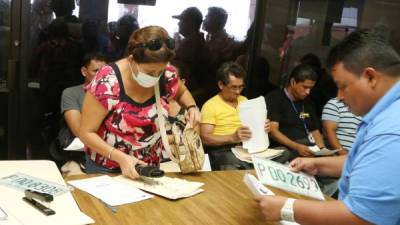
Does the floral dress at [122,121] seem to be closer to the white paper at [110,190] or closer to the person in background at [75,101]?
the white paper at [110,190]

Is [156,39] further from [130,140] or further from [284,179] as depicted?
[284,179]

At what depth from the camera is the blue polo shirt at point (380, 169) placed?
106 cm

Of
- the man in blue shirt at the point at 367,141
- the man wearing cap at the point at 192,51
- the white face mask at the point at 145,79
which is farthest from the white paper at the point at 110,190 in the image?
the man wearing cap at the point at 192,51

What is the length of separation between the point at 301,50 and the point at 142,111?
2.62m

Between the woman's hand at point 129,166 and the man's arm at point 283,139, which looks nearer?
the woman's hand at point 129,166

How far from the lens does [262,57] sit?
3984 mm

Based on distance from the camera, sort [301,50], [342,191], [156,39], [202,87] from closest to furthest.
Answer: [342,191] < [156,39] < [202,87] < [301,50]

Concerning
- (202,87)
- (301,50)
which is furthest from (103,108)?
(301,50)

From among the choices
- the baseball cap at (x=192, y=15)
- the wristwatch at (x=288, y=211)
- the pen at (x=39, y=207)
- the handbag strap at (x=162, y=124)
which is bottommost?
the pen at (x=39, y=207)

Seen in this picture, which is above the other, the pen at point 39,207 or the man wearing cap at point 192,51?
the man wearing cap at point 192,51

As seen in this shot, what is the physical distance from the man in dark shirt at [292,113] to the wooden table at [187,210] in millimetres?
1581

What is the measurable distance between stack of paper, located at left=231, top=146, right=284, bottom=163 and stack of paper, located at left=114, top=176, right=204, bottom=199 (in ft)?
3.55

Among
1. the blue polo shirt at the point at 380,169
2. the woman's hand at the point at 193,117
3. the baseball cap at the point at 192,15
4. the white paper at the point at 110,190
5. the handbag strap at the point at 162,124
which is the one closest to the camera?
the blue polo shirt at the point at 380,169

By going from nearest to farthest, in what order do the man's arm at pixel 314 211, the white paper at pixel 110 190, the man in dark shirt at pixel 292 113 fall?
1. the man's arm at pixel 314 211
2. the white paper at pixel 110 190
3. the man in dark shirt at pixel 292 113
